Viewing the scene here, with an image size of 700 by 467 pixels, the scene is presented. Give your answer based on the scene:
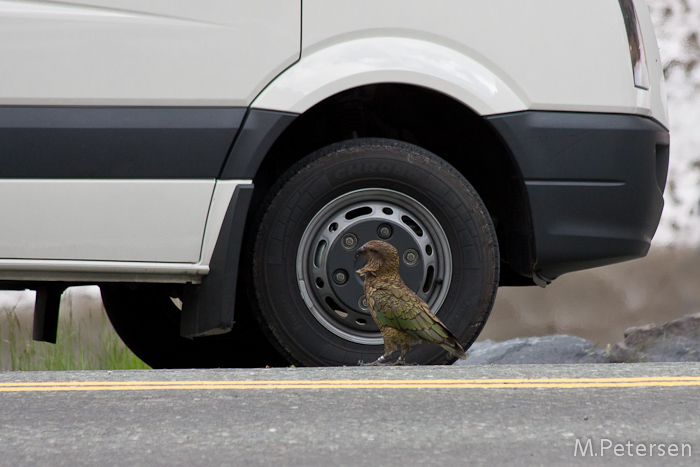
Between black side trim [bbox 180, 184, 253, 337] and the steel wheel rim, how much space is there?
293 mm

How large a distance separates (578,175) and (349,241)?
1000mm

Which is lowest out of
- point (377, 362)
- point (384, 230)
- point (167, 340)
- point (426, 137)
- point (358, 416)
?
point (167, 340)

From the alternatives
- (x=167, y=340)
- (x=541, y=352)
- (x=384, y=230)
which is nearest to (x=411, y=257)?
(x=384, y=230)

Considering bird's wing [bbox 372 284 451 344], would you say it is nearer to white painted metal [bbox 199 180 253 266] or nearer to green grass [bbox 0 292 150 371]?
white painted metal [bbox 199 180 253 266]

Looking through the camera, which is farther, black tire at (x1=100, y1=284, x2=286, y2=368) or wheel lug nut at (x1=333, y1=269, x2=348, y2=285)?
black tire at (x1=100, y1=284, x2=286, y2=368)

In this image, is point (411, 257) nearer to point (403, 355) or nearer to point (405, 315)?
point (405, 315)

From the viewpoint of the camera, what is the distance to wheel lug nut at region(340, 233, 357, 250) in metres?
3.67

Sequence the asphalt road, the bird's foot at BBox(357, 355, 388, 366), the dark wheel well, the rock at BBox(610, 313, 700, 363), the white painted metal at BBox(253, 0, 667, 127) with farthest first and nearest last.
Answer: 1. the rock at BBox(610, 313, 700, 363)
2. the dark wheel well
3. the bird's foot at BBox(357, 355, 388, 366)
4. the white painted metal at BBox(253, 0, 667, 127)
5. the asphalt road

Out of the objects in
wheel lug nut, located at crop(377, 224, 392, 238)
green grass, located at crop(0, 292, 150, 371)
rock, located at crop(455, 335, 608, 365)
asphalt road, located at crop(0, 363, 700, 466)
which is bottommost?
green grass, located at crop(0, 292, 150, 371)

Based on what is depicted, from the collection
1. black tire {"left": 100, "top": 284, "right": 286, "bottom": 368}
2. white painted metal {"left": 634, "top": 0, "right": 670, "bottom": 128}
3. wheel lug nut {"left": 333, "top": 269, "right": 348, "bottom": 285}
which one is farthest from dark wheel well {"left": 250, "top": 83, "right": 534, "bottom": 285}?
black tire {"left": 100, "top": 284, "right": 286, "bottom": 368}

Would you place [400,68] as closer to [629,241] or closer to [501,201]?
[501,201]

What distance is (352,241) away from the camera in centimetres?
367

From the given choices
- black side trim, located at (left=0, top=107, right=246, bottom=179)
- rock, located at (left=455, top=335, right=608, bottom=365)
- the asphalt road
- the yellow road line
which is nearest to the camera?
the asphalt road

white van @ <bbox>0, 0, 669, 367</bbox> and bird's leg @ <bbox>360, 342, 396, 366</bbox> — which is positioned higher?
white van @ <bbox>0, 0, 669, 367</bbox>
